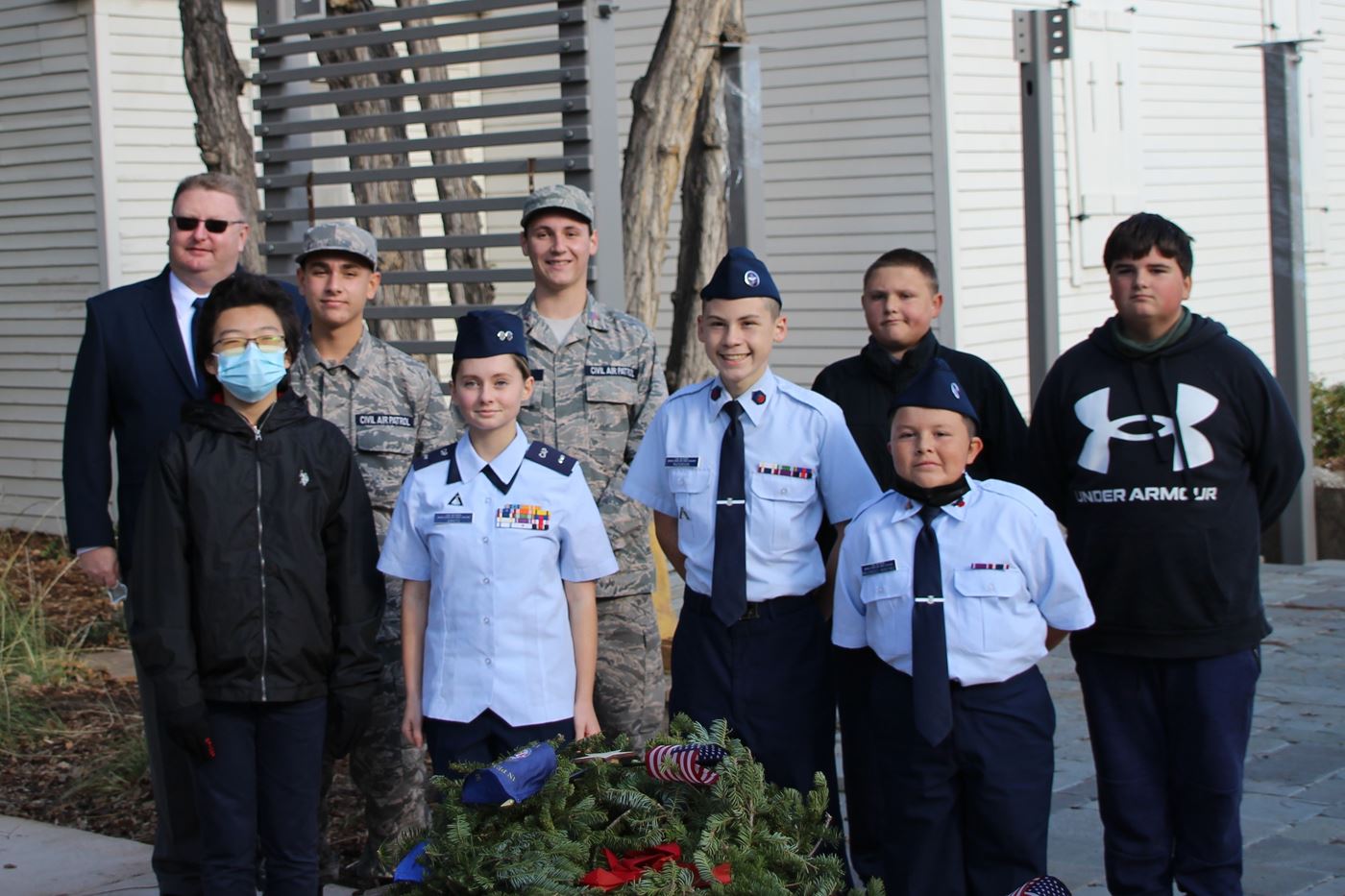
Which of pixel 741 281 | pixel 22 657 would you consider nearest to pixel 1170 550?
pixel 741 281

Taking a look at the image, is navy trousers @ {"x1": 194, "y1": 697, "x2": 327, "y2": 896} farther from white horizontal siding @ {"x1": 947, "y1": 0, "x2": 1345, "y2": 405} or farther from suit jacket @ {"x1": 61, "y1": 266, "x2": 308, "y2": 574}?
white horizontal siding @ {"x1": 947, "y1": 0, "x2": 1345, "y2": 405}

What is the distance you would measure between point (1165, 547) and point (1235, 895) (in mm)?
950

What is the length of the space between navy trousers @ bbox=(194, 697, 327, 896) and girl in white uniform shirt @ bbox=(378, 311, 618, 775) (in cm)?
29

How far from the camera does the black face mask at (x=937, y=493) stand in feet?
12.6

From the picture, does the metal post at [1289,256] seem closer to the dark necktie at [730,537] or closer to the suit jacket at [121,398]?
the dark necktie at [730,537]

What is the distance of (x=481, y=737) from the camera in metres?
4.21

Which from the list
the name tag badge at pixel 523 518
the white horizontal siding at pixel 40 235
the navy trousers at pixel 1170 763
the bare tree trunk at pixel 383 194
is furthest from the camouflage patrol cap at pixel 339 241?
the white horizontal siding at pixel 40 235

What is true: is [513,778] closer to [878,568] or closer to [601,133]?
[878,568]

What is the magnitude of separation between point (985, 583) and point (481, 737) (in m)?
1.37

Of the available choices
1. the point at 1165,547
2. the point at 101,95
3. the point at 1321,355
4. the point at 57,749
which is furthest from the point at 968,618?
the point at 1321,355

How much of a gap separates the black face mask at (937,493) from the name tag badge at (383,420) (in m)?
1.71

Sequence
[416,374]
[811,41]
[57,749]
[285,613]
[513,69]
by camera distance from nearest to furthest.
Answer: [285,613], [416,374], [57,749], [811,41], [513,69]

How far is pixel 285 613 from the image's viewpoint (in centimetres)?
420

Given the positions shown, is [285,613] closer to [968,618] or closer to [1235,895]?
[968,618]
